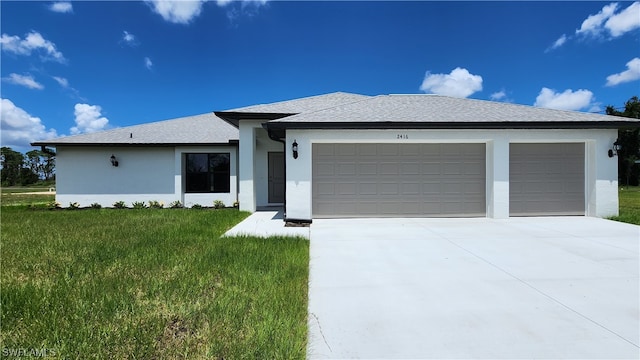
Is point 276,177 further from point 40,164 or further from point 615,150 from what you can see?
point 40,164

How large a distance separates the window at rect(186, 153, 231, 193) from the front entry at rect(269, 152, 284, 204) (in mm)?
2004

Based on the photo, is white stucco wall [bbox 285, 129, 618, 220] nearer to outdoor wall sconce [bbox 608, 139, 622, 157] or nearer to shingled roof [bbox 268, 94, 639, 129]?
outdoor wall sconce [bbox 608, 139, 622, 157]

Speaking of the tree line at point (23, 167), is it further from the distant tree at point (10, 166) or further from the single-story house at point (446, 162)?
the single-story house at point (446, 162)

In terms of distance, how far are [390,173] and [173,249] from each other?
6340 millimetres

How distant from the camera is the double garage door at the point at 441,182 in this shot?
30.2ft

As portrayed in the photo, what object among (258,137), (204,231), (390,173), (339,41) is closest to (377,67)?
(339,41)

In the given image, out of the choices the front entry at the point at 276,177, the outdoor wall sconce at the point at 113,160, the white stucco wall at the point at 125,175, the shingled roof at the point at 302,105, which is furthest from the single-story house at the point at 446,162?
the outdoor wall sconce at the point at 113,160

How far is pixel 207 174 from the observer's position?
13.4 m

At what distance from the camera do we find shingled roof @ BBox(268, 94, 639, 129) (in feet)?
28.2

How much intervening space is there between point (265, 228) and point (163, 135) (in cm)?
895

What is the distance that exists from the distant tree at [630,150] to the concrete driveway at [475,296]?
38266 millimetres

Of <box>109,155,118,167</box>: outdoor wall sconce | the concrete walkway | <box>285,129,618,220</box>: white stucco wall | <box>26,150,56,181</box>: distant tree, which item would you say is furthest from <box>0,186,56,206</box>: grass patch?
<box>26,150,56,181</box>: distant tree

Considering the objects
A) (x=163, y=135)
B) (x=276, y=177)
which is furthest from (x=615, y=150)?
(x=163, y=135)

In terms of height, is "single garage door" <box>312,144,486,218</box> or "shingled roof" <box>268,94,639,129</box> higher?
"shingled roof" <box>268,94,639,129</box>
